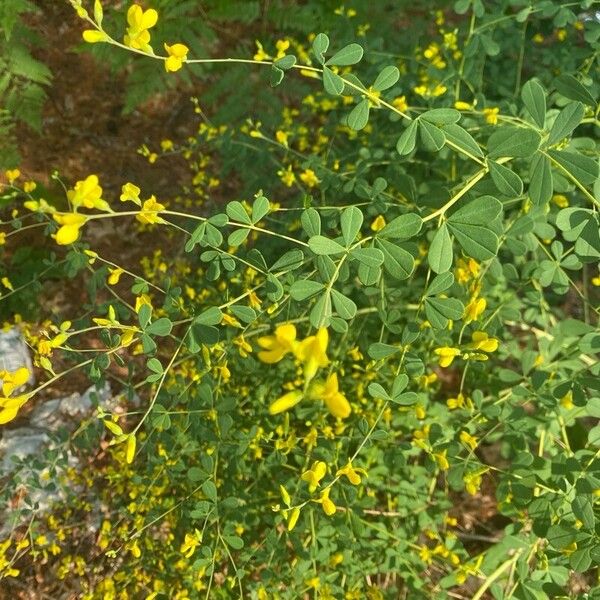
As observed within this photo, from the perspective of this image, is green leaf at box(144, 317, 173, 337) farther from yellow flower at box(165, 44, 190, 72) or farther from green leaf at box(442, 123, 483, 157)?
green leaf at box(442, 123, 483, 157)

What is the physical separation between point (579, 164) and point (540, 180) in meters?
0.07

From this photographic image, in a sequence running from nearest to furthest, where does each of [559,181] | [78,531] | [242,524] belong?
[559,181], [242,524], [78,531]

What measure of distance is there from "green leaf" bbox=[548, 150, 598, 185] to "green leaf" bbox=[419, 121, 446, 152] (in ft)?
0.64

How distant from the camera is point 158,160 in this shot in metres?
2.78

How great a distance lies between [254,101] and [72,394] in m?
1.58

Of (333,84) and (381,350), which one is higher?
(333,84)

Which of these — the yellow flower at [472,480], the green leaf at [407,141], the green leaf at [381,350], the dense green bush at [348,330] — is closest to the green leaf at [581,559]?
the dense green bush at [348,330]

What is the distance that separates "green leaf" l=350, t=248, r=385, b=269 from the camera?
942 millimetres

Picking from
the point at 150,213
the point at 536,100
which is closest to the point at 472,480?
the point at 536,100

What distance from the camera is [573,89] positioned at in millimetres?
1190

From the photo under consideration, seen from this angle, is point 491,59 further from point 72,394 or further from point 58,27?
point 72,394

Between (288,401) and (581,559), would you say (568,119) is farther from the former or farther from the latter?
(581,559)

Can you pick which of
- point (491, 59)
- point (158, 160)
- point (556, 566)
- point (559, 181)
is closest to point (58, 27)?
point (158, 160)

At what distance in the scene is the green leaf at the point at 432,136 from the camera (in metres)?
0.96
